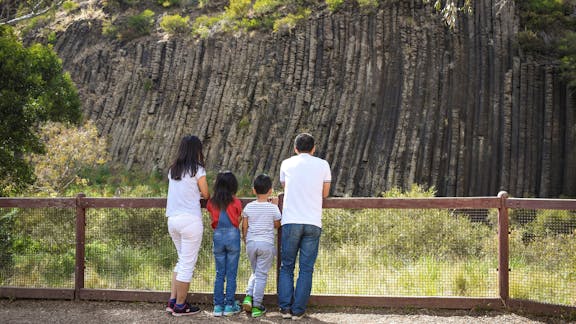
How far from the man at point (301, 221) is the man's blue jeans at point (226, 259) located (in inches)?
19.1

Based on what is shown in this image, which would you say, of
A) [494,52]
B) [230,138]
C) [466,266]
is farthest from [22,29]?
[466,266]

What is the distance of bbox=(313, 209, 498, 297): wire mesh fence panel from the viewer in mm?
6621

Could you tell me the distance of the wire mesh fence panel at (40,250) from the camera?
23.5 ft

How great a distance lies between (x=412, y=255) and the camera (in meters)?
6.90

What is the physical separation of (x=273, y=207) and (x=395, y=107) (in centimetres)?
1681

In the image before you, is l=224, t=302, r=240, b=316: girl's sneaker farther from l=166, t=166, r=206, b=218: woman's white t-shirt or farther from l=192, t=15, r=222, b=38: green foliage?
l=192, t=15, r=222, b=38: green foliage

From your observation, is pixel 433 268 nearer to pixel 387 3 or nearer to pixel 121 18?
A: pixel 387 3

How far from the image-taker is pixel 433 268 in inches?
266

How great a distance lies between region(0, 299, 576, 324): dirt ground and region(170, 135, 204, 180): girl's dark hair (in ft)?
4.95

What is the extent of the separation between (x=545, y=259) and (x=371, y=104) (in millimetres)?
16666

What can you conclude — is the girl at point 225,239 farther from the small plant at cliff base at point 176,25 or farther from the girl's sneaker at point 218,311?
the small plant at cliff base at point 176,25

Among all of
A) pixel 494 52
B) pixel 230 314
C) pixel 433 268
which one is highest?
pixel 494 52

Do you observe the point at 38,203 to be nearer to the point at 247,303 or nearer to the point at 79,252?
the point at 79,252

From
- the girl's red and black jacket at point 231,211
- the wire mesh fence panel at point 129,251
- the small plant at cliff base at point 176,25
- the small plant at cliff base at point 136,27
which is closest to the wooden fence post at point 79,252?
the wire mesh fence panel at point 129,251
